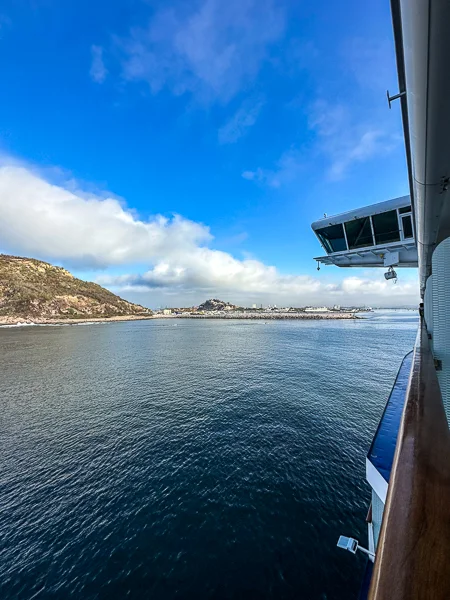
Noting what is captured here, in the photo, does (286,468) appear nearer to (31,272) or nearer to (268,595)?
(268,595)

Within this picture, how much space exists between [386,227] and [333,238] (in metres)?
3.41

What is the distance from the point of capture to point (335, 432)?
62.9 feet

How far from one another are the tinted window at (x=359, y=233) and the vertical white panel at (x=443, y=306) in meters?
11.7

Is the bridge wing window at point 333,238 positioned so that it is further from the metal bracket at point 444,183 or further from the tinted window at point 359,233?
the metal bracket at point 444,183

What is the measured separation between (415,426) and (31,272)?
20867 cm

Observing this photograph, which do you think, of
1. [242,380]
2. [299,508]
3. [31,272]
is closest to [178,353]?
[242,380]

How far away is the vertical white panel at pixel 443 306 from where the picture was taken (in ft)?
17.7

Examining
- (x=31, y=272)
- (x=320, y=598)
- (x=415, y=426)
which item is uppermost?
(x=31, y=272)

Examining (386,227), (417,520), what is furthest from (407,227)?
(417,520)

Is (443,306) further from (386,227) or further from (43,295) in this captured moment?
(43,295)

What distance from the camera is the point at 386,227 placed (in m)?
15.4

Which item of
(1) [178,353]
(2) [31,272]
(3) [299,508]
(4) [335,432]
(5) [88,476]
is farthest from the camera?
(2) [31,272]

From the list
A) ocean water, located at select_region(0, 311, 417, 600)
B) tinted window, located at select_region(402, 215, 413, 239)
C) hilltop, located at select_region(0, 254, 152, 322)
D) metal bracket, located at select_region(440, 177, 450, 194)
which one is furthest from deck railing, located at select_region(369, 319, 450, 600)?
hilltop, located at select_region(0, 254, 152, 322)

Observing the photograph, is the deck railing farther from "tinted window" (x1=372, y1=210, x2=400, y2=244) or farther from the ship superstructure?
"tinted window" (x1=372, y1=210, x2=400, y2=244)
